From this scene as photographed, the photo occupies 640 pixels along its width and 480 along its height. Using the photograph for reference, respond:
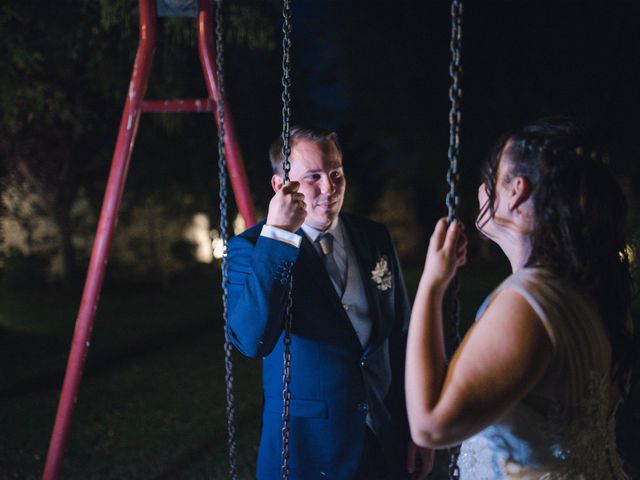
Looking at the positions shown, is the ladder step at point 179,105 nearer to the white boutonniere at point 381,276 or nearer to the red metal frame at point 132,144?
the red metal frame at point 132,144

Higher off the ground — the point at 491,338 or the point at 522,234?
the point at 522,234

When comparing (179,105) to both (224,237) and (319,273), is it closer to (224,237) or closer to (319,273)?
(224,237)

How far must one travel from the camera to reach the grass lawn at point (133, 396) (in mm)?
4859

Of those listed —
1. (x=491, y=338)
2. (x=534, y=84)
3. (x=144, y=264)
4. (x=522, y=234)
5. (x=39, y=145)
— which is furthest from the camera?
(x=144, y=264)

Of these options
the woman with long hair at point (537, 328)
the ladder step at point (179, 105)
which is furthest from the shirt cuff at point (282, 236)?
the ladder step at point (179, 105)

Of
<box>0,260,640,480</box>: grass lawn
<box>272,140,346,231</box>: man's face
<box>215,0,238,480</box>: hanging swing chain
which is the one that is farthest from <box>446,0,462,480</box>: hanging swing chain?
<box>0,260,640,480</box>: grass lawn

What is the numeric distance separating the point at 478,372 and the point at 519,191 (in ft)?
1.39

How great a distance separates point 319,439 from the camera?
2.31 metres

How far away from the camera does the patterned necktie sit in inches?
96.7

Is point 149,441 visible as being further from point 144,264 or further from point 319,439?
point 144,264

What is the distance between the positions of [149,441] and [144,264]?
1184 cm

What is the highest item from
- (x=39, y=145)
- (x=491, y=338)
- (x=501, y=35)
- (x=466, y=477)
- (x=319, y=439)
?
(x=501, y=35)

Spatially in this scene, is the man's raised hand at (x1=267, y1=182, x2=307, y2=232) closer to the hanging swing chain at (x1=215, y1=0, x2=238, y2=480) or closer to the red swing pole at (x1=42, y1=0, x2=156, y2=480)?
the hanging swing chain at (x1=215, y1=0, x2=238, y2=480)

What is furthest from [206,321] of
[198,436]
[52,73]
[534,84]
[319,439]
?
[319,439]
